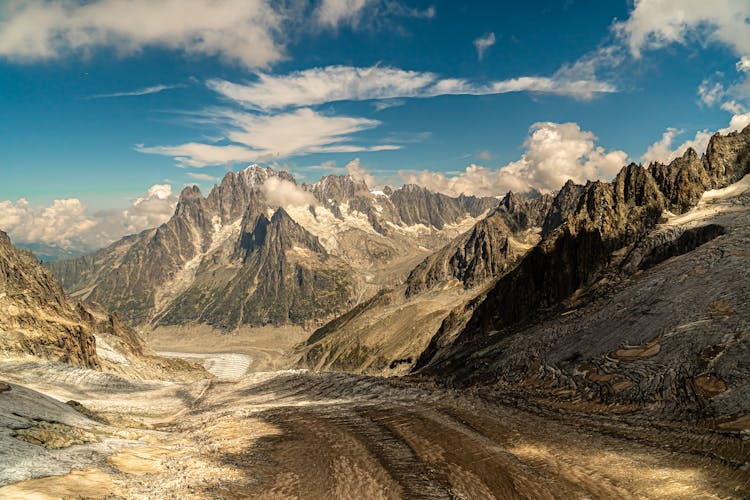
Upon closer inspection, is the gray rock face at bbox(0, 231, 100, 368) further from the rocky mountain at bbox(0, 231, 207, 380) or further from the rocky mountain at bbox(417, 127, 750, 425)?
the rocky mountain at bbox(417, 127, 750, 425)

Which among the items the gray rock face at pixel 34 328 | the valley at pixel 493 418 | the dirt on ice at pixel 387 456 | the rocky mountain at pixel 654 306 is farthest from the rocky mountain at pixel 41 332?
the rocky mountain at pixel 654 306

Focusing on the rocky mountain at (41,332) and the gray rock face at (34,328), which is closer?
the rocky mountain at (41,332)

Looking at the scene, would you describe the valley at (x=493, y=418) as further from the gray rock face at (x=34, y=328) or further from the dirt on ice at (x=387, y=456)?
the gray rock face at (x=34, y=328)

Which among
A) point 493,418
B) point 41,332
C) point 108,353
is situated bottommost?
point 108,353

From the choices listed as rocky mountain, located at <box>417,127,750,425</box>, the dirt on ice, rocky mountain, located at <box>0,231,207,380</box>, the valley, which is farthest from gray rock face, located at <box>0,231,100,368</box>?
rocky mountain, located at <box>417,127,750,425</box>

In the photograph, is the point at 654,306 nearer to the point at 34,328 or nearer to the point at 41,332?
the point at 41,332

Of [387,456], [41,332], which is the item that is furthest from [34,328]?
[387,456]

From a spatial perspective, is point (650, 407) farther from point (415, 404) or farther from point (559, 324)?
point (559, 324)

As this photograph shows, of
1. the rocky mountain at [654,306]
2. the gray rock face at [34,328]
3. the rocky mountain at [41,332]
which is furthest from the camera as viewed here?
the gray rock face at [34,328]

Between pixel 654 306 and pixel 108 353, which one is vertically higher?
pixel 654 306
